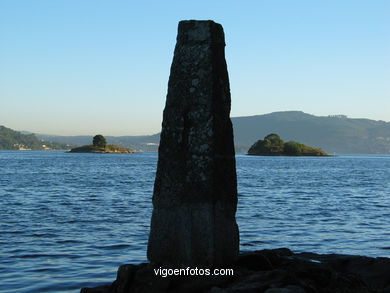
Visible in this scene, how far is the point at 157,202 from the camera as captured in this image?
38.5 feet

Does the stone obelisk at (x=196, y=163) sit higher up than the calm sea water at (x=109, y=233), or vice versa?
the stone obelisk at (x=196, y=163)

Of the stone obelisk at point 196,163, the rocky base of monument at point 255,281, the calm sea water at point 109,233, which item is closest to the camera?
the rocky base of monument at point 255,281

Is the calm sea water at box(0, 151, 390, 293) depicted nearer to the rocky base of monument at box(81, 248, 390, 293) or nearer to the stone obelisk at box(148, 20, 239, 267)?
the rocky base of monument at box(81, 248, 390, 293)

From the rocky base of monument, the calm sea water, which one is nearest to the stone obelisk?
the rocky base of monument

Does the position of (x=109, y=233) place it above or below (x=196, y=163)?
below

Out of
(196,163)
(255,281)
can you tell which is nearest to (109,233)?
(196,163)

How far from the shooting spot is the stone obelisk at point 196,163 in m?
11.3

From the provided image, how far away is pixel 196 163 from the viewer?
11.5 meters

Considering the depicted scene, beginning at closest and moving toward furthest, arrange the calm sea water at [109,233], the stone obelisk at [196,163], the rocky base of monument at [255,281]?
the rocky base of monument at [255,281]
the stone obelisk at [196,163]
the calm sea water at [109,233]

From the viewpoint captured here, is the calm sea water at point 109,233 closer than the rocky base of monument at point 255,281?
No

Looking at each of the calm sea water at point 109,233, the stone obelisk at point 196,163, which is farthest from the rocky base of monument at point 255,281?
the calm sea water at point 109,233

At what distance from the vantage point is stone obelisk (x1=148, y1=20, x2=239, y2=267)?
11.3 meters

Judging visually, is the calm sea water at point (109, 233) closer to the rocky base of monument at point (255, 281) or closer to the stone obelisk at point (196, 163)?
the rocky base of monument at point (255, 281)

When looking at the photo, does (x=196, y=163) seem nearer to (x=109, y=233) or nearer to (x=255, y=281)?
(x=255, y=281)
